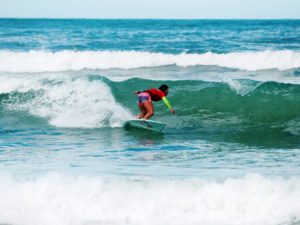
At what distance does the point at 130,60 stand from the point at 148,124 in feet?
57.1

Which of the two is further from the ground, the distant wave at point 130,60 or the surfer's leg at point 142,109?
the distant wave at point 130,60

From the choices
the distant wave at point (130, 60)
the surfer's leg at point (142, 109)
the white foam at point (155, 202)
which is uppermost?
the distant wave at point (130, 60)

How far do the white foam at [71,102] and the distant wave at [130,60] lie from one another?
10.8 m

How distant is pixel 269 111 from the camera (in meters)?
16.0

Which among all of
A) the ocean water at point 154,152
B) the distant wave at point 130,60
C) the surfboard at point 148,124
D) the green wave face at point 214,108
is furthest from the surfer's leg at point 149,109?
the distant wave at point 130,60

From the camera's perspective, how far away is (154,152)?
1145cm

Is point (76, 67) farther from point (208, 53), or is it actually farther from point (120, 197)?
point (120, 197)

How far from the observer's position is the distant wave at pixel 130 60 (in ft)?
93.2

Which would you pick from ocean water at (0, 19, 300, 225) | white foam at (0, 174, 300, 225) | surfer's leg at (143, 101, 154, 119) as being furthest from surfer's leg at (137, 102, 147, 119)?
white foam at (0, 174, 300, 225)

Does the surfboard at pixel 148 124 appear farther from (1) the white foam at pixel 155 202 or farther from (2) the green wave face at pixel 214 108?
(1) the white foam at pixel 155 202

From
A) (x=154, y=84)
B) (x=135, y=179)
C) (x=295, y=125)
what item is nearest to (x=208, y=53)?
(x=154, y=84)

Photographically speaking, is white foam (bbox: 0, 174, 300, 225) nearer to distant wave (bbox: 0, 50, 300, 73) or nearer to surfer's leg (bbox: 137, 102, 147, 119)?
surfer's leg (bbox: 137, 102, 147, 119)

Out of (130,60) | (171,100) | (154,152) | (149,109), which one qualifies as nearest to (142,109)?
(149,109)

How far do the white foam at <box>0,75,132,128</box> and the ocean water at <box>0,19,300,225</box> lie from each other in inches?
1.4
